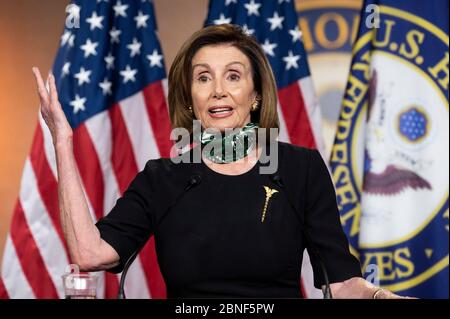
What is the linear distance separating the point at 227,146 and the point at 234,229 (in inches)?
9.7

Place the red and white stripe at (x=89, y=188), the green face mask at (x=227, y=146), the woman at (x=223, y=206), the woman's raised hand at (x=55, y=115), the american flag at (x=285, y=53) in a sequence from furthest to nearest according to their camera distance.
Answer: the american flag at (x=285, y=53)
the red and white stripe at (x=89, y=188)
the green face mask at (x=227, y=146)
the woman at (x=223, y=206)
the woman's raised hand at (x=55, y=115)

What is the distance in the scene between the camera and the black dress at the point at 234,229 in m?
1.77

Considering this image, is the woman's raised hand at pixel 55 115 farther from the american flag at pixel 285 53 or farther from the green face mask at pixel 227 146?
the american flag at pixel 285 53

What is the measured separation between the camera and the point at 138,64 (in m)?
3.63

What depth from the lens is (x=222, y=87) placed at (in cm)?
195

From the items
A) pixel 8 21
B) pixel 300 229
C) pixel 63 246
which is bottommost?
pixel 63 246

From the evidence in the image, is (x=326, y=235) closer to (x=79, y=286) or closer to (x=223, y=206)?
(x=223, y=206)

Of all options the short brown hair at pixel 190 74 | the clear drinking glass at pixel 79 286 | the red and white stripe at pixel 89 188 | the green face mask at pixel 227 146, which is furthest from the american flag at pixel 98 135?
the clear drinking glass at pixel 79 286

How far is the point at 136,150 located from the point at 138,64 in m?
0.43

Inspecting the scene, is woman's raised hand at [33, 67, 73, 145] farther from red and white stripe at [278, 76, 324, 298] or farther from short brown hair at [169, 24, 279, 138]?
red and white stripe at [278, 76, 324, 298]

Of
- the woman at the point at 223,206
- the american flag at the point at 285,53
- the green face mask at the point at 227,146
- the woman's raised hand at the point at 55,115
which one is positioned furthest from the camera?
the american flag at the point at 285,53

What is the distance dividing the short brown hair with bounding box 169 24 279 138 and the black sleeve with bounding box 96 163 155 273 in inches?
10.0
